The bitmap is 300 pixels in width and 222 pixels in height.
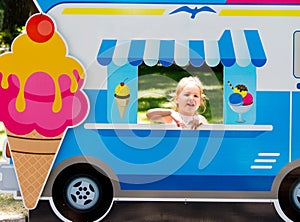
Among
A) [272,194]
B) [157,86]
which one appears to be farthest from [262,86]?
[157,86]

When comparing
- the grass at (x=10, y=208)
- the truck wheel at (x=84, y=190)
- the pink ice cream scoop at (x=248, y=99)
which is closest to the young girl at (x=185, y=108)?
the pink ice cream scoop at (x=248, y=99)

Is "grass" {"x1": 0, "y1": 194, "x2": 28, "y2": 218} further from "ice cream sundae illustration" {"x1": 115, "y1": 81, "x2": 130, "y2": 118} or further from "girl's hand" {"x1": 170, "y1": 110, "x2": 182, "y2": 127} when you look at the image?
"girl's hand" {"x1": 170, "y1": 110, "x2": 182, "y2": 127}

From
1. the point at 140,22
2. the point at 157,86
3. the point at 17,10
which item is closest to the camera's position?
the point at 140,22

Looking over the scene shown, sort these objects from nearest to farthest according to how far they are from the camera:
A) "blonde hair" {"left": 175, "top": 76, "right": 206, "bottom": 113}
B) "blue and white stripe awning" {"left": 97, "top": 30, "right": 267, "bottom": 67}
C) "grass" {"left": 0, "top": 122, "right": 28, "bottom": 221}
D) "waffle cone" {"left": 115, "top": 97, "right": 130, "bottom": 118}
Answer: "blue and white stripe awning" {"left": 97, "top": 30, "right": 267, "bottom": 67}
"waffle cone" {"left": 115, "top": 97, "right": 130, "bottom": 118}
"blonde hair" {"left": 175, "top": 76, "right": 206, "bottom": 113}
"grass" {"left": 0, "top": 122, "right": 28, "bottom": 221}

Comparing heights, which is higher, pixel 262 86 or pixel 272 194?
pixel 262 86

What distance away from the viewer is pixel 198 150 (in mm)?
4547

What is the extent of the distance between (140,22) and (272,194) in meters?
1.61

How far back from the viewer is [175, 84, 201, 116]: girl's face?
464 centimetres

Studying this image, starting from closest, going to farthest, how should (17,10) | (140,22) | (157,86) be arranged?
(140,22) < (157,86) < (17,10)

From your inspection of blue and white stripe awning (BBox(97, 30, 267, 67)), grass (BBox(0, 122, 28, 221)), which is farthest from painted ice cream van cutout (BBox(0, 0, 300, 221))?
grass (BBox(0, 122, 28, 221))

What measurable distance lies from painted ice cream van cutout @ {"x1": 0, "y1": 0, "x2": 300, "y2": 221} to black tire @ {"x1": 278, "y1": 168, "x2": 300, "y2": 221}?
0.02 m

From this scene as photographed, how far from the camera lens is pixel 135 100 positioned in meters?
4.61

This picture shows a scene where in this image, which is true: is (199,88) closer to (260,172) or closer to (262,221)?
(260,172)

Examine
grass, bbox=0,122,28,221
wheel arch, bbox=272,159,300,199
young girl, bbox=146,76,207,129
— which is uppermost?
young girl, bbox=146,76,207,129
